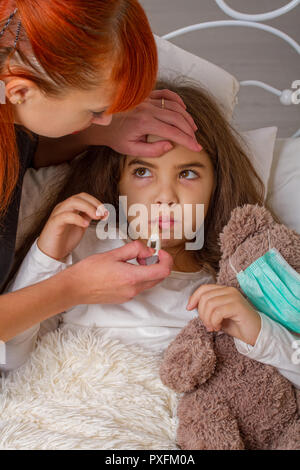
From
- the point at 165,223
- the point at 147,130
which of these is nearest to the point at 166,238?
the point at 165,223

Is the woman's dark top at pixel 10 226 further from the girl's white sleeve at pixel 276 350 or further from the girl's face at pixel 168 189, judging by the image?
the girl's white sleeve at pixel 276 350

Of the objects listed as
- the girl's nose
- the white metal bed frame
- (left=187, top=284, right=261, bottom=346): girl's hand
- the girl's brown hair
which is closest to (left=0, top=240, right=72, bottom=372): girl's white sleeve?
the girl's brown hair

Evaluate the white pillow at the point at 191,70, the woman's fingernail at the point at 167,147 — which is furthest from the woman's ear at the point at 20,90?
the white pillow at the point at 191,70

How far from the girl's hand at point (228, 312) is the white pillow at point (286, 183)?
548mm

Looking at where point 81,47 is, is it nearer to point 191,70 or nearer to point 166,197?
point 166,197

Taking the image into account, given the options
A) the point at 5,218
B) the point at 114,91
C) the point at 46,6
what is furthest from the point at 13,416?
the point at 46,6

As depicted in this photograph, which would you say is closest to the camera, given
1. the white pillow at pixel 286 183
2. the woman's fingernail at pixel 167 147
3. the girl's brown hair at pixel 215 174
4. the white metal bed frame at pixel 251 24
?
the woman's fingernail at pixel 167 147

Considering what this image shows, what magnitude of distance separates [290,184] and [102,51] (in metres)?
0.90

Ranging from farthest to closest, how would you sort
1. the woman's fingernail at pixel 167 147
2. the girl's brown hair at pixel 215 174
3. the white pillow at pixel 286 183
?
the white pillow at pixel 286 183 → the girl's brown hair at pixel 215 174 → the woman's fingernail at pixel 167 147

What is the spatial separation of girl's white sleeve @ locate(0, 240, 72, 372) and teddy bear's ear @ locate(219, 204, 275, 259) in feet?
1.29

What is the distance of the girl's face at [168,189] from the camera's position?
50.0 inches

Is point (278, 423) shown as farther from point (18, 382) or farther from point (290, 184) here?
point (290, 184)

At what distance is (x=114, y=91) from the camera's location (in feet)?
A: 3.17

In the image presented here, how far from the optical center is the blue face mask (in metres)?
1.09
